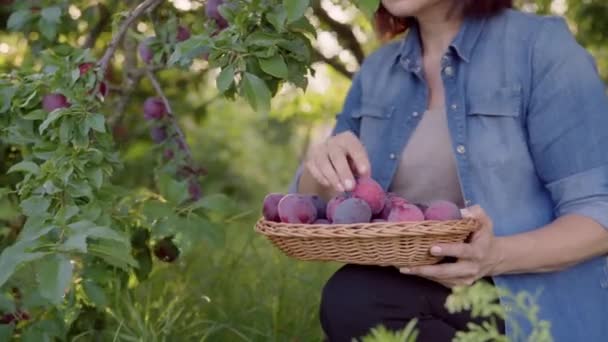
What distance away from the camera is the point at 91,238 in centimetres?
190

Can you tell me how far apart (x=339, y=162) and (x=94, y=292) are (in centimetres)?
63

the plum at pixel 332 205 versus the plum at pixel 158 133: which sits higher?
the plum at pixel 332 205

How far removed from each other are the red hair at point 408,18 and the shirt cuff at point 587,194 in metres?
0.42

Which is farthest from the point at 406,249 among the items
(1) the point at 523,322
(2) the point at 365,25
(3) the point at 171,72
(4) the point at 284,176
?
(4) the point at 284,176

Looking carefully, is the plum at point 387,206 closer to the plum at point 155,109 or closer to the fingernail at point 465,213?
the fingernail at point 465,213

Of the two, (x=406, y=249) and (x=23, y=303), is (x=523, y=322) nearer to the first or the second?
(x=406, y=249)

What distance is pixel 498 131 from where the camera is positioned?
2.14 meters

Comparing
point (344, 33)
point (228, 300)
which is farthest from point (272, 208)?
point (344, 33)

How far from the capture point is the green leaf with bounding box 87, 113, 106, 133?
204cm

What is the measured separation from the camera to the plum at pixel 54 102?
7.05 ft

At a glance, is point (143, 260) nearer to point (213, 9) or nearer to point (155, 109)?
point (155, 109)

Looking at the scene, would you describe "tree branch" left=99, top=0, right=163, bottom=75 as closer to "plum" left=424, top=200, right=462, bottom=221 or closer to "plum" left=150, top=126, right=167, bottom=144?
"plum" left=150, top=126, right=167, bottom=144

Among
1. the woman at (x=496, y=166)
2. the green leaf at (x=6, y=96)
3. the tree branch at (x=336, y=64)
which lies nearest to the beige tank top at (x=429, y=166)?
the woman at (x=496, y=166)

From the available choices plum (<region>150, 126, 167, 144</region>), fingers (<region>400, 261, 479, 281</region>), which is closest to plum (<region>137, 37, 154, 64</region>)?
plum (<region>150, 126, 167, 144</region>)
